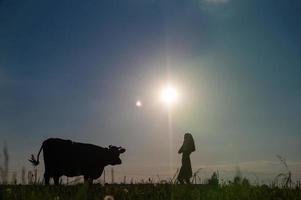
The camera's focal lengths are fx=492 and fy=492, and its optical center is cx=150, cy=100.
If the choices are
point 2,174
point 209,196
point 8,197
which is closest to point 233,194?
point 209,196

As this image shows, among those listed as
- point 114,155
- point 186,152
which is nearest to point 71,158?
point 114,155

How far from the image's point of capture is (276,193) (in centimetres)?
1035

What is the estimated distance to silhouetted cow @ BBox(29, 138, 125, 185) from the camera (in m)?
32.4

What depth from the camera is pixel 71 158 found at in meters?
33.4

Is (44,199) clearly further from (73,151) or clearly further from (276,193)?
(73,151)

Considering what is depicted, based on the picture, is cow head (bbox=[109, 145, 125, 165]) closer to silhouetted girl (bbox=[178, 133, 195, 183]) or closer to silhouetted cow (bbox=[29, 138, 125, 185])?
silhouetted cow (bbox=[29, 138, 125, 185])

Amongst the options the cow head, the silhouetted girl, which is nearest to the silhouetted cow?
the cow head

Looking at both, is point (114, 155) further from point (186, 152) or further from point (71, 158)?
point (186, 152)

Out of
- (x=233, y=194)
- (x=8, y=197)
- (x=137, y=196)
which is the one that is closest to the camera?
(x=8, y=197)

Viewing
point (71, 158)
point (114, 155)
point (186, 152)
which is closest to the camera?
point (186, 152)

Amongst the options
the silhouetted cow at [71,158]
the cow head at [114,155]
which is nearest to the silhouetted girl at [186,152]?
the silhouetted cow at [71,158]

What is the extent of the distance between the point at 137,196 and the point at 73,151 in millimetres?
24788

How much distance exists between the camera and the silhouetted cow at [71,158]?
1276 inches

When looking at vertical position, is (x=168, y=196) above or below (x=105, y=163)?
below
